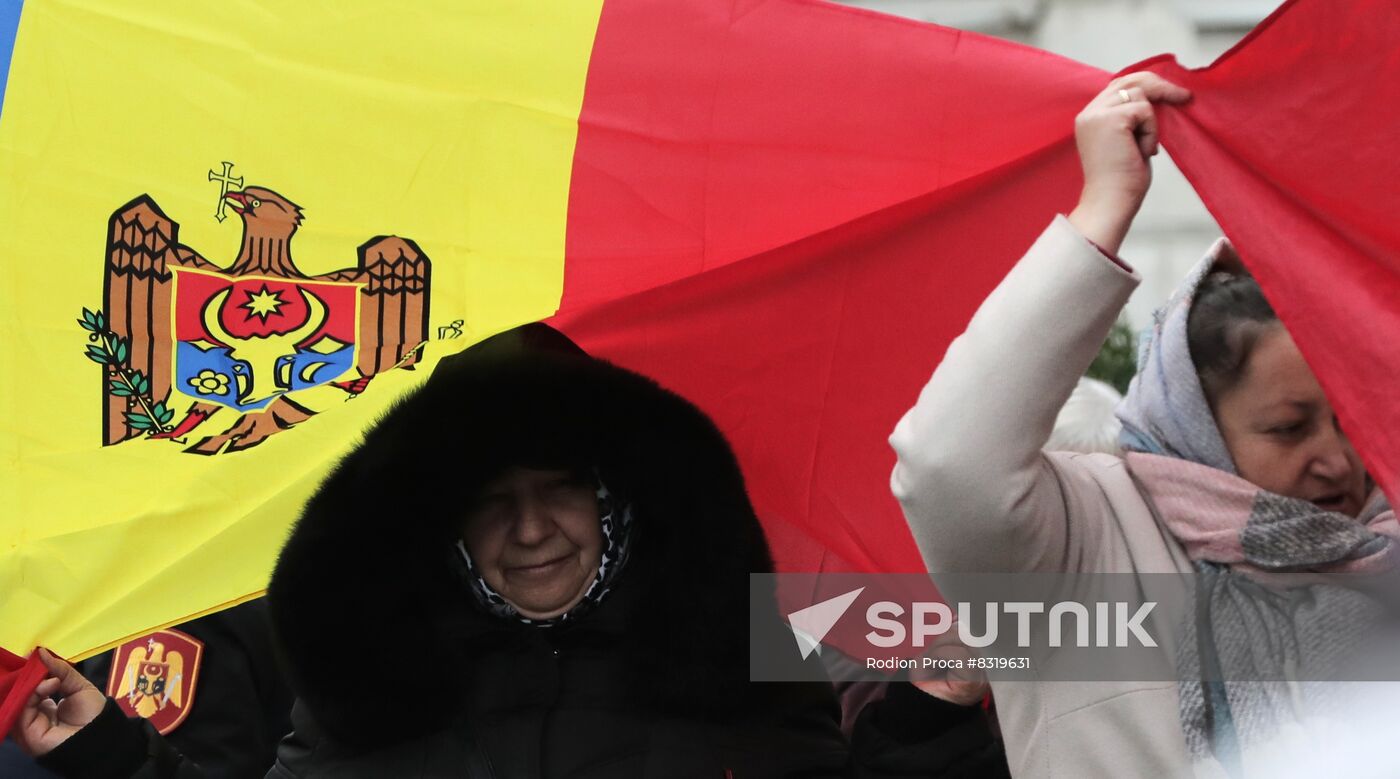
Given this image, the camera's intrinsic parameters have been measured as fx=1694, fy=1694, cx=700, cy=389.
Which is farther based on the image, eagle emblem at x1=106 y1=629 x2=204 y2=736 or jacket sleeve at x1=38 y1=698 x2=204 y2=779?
eagle emblem at x1=106 y1=629 x2=204 y2=736

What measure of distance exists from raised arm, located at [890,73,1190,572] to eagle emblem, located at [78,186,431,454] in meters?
1.03

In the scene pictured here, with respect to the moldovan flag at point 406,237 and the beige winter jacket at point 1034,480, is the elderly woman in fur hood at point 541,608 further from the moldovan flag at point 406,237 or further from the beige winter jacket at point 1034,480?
the beige winter jacket at point 1034,480

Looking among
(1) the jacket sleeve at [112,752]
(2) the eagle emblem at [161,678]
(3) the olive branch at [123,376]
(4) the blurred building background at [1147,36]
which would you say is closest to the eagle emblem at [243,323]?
(3) the olive branch at [123,376]

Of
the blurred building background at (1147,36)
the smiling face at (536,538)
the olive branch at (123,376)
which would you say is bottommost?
the smiling face at (536,538)

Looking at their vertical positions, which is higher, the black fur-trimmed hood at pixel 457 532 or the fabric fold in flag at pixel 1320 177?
the fabric fold in flag at pixel 1320 177

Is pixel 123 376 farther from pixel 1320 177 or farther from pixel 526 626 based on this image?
pixel 1320 177

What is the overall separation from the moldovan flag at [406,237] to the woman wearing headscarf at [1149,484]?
426 millimetres

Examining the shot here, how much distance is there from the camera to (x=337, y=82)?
2.83 metres

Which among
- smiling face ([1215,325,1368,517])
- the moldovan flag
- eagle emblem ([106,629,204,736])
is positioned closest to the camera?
smiling face ([1215,325,1368,517])

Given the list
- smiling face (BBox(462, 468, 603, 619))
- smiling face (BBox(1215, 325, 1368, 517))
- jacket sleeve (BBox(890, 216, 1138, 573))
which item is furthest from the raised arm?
smiling face (BBox(462, 468, 603, 619))

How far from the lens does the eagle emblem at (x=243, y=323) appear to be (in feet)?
8.98

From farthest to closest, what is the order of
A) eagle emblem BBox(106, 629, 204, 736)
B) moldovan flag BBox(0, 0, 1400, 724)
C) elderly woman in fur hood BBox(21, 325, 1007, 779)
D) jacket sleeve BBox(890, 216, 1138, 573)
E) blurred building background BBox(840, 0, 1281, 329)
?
blurred building background BBox(840, 0, 1281, 329), eagle emblem BBox(106, 629, 204, 736), elderly woman in fur hood BBox(21, 325, 1007, 779), moldovan flag BBox(0, 0, 1400, 724), jacket sleeve BBox(890, 216, 1138, 573)

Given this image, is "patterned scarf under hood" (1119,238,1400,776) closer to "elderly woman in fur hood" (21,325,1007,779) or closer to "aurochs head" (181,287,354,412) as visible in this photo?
"elderly woman in fur hood" (21,325,1007,779)

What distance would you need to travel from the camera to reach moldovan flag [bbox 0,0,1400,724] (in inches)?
105
